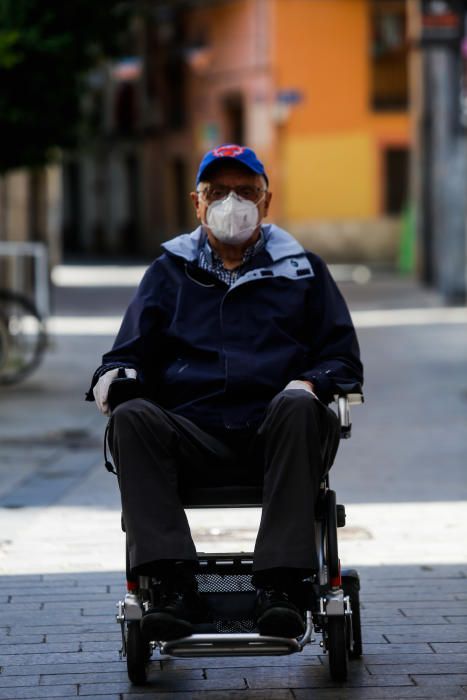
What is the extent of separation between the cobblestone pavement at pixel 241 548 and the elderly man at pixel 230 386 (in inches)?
15.2

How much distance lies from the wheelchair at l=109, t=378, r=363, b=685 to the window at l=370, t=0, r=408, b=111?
33.2 m

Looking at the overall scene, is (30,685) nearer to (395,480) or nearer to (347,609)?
(347,609)

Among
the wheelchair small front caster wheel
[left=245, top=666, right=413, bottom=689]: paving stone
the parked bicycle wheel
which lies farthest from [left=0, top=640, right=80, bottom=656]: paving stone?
the parked bicycle wheel

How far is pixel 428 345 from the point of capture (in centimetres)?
1670

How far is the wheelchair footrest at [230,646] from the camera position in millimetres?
4480

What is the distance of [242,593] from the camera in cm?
487

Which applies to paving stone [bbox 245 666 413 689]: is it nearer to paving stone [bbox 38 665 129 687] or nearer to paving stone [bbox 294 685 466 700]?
paving stone [bbox 294 685 466 700]

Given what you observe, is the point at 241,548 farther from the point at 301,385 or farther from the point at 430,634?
the point at 301,385

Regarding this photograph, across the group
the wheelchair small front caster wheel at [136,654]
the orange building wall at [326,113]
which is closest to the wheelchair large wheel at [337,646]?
the wheelchair small front caster wheel at [136,654]

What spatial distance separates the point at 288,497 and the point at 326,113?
108 feet

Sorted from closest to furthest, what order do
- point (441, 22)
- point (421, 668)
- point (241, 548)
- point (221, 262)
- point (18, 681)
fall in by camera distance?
1. point (18, 681)
2. point (421, 668)
3. point (221, 262)
4. point (241, 548)
5. point (441, 22)

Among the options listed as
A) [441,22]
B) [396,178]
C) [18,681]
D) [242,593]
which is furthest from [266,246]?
[396,178]

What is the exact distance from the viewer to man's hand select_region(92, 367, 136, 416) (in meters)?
4.87

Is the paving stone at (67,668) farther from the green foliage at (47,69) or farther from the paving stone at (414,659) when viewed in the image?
the green foliage at (47,69)
